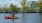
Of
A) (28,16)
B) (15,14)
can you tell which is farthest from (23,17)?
(15,14)

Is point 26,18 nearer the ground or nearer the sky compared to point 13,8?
nearer the ground

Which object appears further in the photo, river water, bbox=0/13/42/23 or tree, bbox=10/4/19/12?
river water, bbox=0/13/42/23

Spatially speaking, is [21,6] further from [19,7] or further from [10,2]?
[10,2]

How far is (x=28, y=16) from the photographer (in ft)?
12.0

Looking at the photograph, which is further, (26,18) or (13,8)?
(26,18)

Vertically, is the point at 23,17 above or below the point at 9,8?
below

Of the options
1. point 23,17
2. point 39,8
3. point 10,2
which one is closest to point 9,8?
point 10,2

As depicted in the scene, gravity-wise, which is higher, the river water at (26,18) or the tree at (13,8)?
the tree at (13,8)

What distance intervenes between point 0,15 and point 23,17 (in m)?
0.60

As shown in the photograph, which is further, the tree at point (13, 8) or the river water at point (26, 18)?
the river water at point (26, 18)

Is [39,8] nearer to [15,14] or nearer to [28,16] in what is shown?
[28,16]

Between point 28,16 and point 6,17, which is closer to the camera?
point 6,17

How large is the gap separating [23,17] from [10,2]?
1.80 feet

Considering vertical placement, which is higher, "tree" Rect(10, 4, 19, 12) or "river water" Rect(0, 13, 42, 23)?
"tree" Rect(10, 4, 19, 12)
